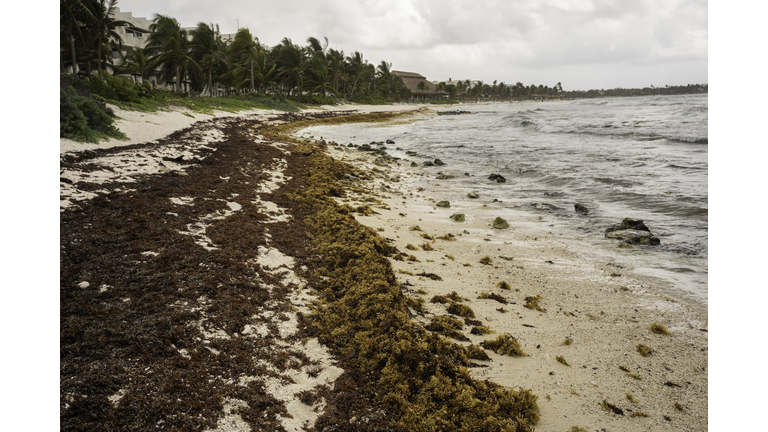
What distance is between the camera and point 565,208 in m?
9.52

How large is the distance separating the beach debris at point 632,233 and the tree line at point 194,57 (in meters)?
26.7

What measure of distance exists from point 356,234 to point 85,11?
2604cm

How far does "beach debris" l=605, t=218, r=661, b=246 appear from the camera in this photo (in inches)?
274

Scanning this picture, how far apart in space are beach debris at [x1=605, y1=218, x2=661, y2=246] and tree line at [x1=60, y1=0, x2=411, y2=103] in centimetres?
2667

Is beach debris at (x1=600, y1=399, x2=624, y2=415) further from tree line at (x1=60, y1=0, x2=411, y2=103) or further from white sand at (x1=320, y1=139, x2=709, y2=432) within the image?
tree line at (x1=60, y1=0, x2=411, y2=103)

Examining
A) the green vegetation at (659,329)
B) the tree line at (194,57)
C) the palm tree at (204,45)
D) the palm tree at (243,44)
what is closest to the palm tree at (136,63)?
the tree line at (194,57)

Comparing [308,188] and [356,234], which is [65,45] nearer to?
[308,188]

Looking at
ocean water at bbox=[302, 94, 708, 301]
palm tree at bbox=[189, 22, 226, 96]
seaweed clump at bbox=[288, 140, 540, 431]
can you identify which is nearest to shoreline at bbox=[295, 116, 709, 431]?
seaweed clump at bbox=[288, 140, 540, 431]

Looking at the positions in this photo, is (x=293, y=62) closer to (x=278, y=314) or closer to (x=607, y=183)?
(x=607, y=183)

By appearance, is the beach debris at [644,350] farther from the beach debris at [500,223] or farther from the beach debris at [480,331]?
the beach debris at [500,223]

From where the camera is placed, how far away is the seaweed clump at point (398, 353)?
8.92ft

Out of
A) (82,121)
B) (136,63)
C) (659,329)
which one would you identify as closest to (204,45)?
(136,63)

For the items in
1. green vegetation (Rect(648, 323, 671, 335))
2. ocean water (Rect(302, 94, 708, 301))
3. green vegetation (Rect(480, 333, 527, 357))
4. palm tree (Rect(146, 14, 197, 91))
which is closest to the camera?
green vegetation (Rect(480, 333, 527, 357))

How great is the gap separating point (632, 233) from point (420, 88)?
387ft
